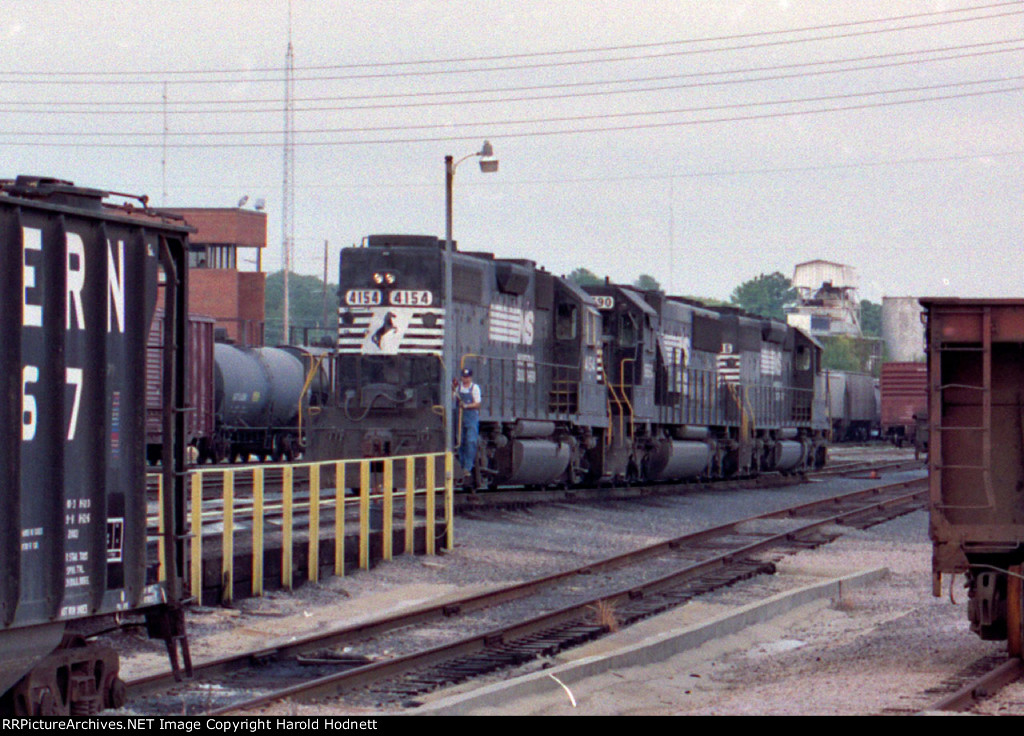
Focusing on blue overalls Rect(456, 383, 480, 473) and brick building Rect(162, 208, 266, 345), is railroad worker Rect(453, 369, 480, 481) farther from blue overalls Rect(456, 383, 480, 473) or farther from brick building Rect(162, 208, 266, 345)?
brick building Rect(162, 208, 266, 345)

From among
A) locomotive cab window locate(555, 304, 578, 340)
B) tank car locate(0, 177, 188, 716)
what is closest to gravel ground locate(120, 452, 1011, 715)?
tank car locate(0, 177, 188, 716)

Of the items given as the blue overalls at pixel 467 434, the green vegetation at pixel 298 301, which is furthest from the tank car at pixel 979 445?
the green vegetation at pixel 298 301

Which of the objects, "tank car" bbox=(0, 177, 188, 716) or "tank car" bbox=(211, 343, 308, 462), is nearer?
"tank car" bbox=(0, 177, 188, 716)

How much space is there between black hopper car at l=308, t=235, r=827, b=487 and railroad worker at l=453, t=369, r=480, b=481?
28 centimetres

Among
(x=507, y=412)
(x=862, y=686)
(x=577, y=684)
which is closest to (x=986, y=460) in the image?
(x=862, y=686)

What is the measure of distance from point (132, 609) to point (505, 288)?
16740mm

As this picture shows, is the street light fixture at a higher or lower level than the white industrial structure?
lower

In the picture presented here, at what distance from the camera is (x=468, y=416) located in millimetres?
21453

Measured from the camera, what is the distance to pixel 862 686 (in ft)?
33.4

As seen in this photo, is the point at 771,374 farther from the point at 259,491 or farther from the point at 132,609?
the point at 132,609

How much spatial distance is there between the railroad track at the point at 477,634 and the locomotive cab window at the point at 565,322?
6.38 metres

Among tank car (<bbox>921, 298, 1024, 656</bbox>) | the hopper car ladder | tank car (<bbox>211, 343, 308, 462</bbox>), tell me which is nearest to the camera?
the hopper car ladder

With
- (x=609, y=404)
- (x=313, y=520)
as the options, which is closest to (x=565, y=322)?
(x=609, y=404)

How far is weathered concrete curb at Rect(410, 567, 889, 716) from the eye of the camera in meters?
8.80
